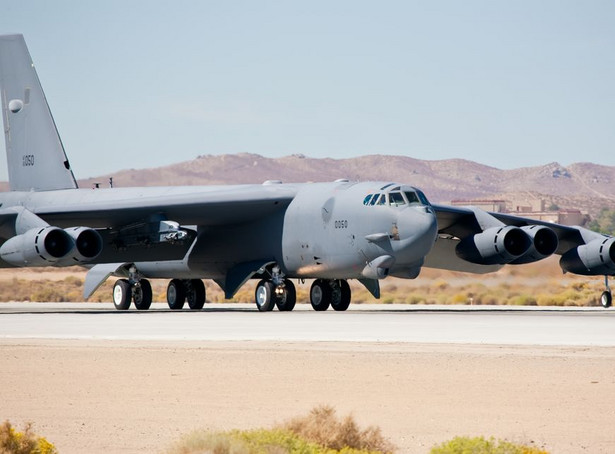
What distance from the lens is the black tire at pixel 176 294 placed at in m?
37.3

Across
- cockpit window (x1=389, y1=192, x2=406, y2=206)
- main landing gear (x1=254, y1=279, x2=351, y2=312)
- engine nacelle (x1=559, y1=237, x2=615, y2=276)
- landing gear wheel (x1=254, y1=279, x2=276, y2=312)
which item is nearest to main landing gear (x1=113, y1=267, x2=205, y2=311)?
main landing gear (x1=254, y1=279, x2=351, y2=312)

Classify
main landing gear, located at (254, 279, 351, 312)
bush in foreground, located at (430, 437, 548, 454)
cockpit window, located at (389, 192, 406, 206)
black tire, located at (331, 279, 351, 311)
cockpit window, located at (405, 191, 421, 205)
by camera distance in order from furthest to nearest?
1. black tire, located at (331, 279, 351, 311)
2. main landing gear, located at (254, 279, 351, 312)
3. cockpit window, located at (405, 191, 421, 205)
4. cockpit window, located at (389, 192, 406, 206)
5. bush in foreground, located at (430, 437, 548, 454)

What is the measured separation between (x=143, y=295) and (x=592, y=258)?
13918mm

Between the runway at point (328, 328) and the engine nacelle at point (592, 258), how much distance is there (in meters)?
5.50

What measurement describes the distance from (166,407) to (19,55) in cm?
2952

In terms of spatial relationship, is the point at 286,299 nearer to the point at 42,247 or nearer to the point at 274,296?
the point at 274,296

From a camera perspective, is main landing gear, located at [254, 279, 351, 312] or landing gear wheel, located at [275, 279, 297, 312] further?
landing gear wheel, located at [275, 279, 297, 312]

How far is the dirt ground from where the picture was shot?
9.87 meters

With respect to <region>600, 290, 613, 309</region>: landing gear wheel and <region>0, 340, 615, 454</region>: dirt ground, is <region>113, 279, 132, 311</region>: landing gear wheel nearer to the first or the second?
<region>600, 290, 613, 309</region>: landing gear wheel

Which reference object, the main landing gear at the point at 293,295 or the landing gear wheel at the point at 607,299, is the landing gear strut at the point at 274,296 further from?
the landing gear wheel at the point at 607,299

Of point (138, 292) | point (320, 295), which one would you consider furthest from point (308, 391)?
point (138, 292)

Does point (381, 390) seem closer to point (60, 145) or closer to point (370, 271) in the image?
point (370, 271)

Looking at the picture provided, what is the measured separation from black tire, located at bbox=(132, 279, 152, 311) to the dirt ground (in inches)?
723

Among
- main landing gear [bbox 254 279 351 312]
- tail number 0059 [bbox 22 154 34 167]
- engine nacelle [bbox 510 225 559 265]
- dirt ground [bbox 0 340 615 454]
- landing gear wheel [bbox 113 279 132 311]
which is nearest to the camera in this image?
Answer: dirt ground [bbox 0 340 615 454]
